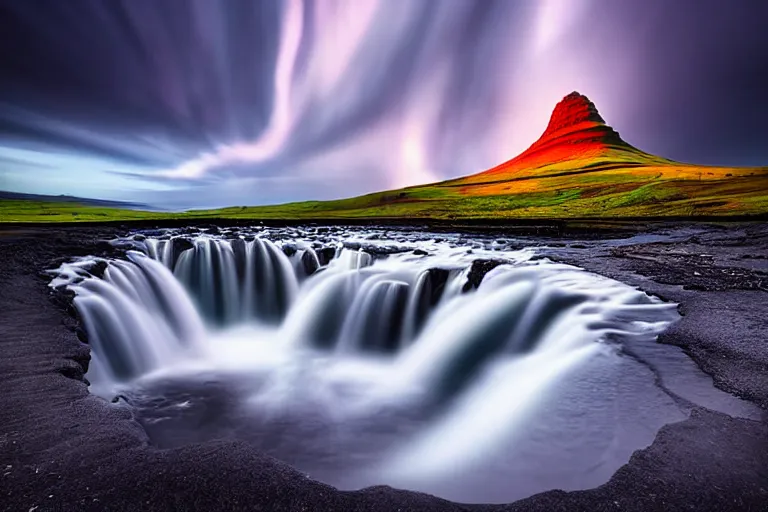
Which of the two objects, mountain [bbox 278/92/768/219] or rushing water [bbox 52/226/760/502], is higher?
mountain [bbox 278/92/768/219]

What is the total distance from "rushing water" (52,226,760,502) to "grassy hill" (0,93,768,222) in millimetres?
30324

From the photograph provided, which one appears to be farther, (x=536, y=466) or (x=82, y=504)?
(x=536, y=466)

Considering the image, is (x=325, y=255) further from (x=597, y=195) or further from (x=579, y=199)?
(x=597, y=195)

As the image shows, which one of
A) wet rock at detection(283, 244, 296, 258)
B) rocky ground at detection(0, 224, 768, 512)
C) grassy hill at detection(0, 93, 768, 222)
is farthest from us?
grassy hill at detection(0, 93, 768, 222)

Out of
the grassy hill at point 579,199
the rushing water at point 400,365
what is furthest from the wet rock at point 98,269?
the grassy hill at point 579,199

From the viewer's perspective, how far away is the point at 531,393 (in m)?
5.14

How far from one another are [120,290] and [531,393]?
1032 centimetres

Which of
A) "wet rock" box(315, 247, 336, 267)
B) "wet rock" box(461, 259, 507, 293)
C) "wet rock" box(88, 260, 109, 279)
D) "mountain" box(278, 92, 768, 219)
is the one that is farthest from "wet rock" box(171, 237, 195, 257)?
"mountain" box(278, 92, 768, 219)

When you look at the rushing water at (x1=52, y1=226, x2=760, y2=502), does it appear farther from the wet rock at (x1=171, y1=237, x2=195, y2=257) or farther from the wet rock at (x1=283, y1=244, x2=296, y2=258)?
the wet rock at (x1=171, y1=237, x2=195, y2=257)

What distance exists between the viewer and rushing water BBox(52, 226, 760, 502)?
4.08 m

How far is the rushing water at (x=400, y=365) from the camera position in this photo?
4.08 meters

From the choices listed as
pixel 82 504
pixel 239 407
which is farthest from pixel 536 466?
pixel 239 407

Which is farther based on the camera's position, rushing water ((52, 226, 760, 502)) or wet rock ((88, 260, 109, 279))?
wet rock ((88, 260, 109, 279))

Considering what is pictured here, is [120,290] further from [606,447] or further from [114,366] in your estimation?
[606,447]
